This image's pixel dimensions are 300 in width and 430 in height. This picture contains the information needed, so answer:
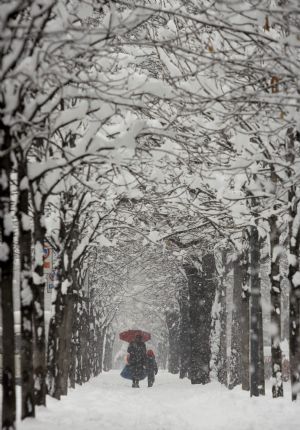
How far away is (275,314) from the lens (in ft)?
41.0

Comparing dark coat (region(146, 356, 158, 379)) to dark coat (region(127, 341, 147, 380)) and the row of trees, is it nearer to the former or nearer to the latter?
dark coat (region(127, 341, 147, 380))

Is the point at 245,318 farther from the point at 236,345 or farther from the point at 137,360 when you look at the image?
the point at 137,360

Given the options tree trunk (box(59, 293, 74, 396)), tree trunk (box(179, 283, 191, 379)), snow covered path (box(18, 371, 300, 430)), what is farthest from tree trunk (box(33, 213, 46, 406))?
tree trunk (box(179, 283, 191, 379))

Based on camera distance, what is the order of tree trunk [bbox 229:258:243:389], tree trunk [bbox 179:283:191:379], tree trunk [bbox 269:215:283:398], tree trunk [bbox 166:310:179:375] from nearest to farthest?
1. tree trunk [bbox 269:215:283:398]
2. tree trunk [bbox 229:258:243:389]
3. tree trunk [bbox 179:283:191:379]
4. tree trunk [bbox 166:310:179:375]

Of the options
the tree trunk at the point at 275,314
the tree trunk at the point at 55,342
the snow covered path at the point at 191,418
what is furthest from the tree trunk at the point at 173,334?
the tree trunk at the point at 55,342

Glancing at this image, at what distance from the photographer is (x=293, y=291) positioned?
36.2 ft

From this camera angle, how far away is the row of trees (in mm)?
6555

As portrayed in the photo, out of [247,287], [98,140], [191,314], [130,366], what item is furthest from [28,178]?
[130,366]

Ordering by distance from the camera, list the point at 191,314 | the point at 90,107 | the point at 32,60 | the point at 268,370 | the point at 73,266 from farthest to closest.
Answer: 1. the point at 268,370
2. the point at 191,314
3. the point at 73,266
4. the point at 90,107
5. the point at 32,60

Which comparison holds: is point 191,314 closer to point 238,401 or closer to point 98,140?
point 238,401

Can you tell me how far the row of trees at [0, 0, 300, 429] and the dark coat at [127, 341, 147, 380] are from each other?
5727mm

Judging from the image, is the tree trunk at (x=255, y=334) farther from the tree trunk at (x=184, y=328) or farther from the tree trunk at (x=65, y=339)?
the tree trunk at (x=184, y=328)

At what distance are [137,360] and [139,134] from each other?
16934 mm

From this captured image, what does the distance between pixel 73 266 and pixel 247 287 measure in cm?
504
